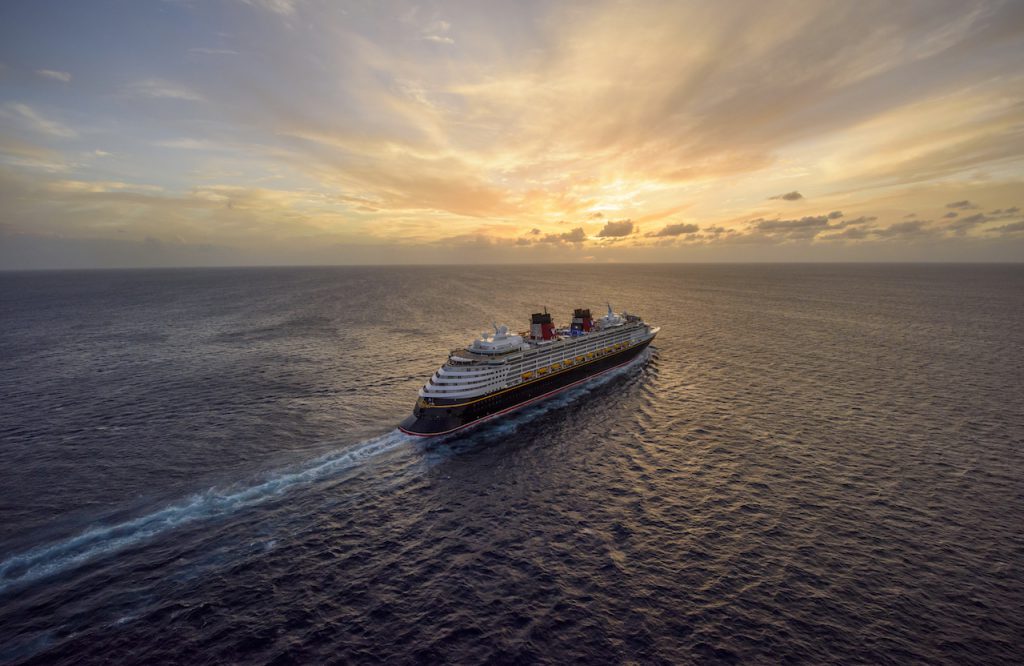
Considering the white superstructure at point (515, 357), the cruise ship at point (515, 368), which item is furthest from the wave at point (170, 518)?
the white superstructure at point (515, 357)

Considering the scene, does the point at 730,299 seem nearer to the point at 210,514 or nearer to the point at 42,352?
the point at 210,514

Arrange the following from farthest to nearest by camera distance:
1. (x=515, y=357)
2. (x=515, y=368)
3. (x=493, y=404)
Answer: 1. (x=515, y=368)
2. (x=515, y=357)
3. (x=493, y=404)

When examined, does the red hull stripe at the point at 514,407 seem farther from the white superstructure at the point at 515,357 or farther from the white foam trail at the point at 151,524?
the white foam trail at the point at 151,524

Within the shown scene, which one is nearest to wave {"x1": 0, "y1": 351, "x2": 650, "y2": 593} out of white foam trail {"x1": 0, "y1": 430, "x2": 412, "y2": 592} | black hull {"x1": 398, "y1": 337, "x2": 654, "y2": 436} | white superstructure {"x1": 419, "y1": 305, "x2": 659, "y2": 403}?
white foam trail {"x1": 0, "y1": 430, "x2": 412, "y2": 592}

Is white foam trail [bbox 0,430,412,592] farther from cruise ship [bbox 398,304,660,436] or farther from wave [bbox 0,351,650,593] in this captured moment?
cruise ship [bbox 398,304,660,436]

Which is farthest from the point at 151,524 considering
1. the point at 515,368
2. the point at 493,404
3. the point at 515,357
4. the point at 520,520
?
the point at 515,368

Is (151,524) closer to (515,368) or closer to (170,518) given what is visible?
(170,518)
